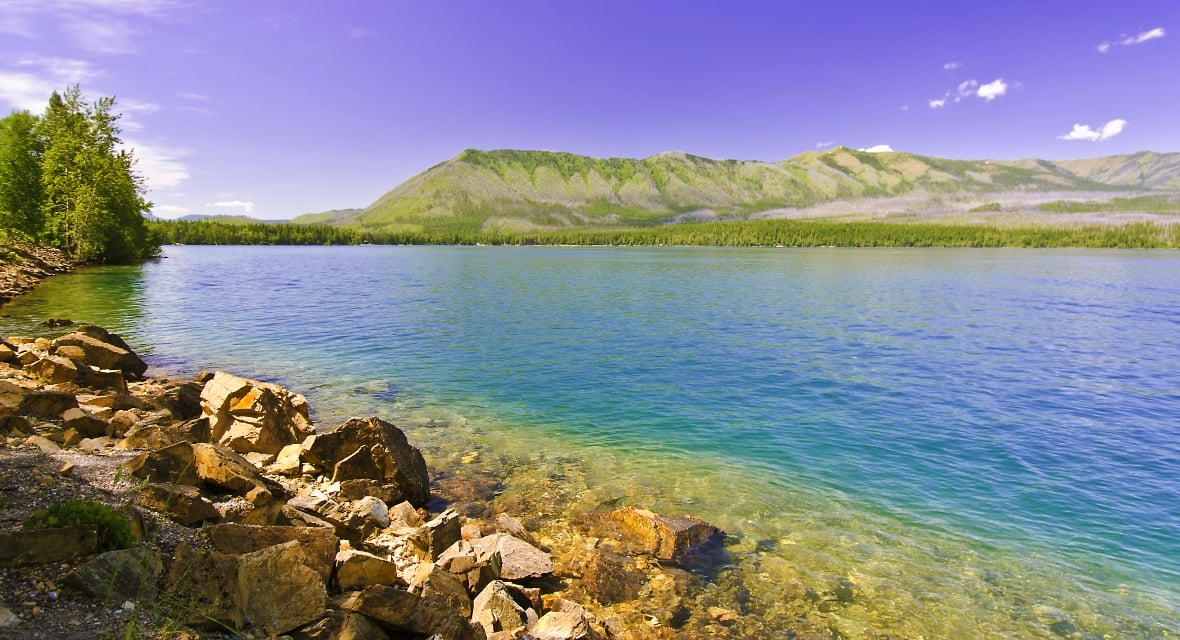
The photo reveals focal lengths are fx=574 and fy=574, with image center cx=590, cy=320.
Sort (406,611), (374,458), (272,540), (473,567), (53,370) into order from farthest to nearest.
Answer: (53,370) < (374,458) < (473,567) < (272,540) < (406,611)

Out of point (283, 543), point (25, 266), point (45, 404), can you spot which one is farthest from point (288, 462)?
point (25, 266)

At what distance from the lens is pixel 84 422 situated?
13.3 m

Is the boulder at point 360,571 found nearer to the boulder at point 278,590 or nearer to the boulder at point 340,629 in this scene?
the boulder at point 278,590


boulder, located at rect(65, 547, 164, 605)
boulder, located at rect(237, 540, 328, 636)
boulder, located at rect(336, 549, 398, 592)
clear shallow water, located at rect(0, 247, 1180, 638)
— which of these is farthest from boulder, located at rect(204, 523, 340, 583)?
clear shallow water, located at rect(0, 247, 1180, 638)

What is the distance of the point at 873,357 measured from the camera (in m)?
32.7

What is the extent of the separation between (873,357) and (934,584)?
23.6 metres

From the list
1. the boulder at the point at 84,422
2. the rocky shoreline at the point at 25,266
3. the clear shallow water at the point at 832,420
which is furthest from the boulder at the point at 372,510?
the rocky shoreline at the point at 25,266

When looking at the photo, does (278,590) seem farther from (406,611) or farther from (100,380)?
(100,380)

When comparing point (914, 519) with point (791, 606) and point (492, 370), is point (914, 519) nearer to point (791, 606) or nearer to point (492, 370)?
point (791, 606)

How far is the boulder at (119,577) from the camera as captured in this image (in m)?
6.18

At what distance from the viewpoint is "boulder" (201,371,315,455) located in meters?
15.4

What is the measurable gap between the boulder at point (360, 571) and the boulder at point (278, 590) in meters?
1.03

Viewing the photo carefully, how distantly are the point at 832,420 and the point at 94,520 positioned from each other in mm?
20879

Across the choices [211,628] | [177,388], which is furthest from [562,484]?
[177,388]
